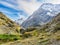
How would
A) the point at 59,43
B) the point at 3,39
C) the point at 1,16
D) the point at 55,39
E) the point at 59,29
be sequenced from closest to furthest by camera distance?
1. the point at 59,43
2. the point at 55,39
3. the point at 59,29
4. the point at 3,39
5. the point at 1,16

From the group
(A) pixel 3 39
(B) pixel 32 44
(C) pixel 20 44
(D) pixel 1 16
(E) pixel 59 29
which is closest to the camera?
(B) pixel 32 44

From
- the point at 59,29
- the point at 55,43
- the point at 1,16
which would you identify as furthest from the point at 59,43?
the point at 1,16

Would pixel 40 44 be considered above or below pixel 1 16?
below

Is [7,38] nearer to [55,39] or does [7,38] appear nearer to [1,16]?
[55,39]

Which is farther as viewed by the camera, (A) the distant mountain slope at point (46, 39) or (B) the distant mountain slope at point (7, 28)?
(B) the distant mountain slope at point (7, 28)

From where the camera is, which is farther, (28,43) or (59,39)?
(28,43)

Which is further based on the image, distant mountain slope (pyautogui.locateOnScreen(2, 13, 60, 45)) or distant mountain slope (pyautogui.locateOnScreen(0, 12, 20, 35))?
distant mountain slope (pyautogui.locateOnScreen(0, 12, 20, 35))

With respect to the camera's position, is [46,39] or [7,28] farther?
[7,28]

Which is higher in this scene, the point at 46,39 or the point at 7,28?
the point at 7,28

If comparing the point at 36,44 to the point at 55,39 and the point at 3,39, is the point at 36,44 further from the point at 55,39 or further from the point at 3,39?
the point at 3,39

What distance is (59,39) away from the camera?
4512cm

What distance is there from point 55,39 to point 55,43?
2.37m

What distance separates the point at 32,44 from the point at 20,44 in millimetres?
5234

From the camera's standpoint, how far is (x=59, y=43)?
42.6 metres
